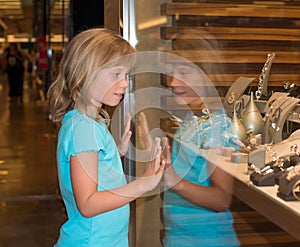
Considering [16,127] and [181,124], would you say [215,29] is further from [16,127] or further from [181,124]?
[16,127]

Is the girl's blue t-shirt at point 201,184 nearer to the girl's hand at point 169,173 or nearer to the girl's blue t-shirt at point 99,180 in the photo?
the girl's hand at point 169,173

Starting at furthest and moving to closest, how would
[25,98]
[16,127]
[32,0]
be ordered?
[25,98] → [32,0] → [16,127]

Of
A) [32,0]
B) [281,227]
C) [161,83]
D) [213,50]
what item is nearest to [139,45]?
[161,83]

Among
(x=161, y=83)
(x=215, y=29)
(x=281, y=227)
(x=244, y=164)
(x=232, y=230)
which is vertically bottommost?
(x=232, y=230)

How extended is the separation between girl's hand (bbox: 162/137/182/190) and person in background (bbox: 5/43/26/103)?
35.8ft

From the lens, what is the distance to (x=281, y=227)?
1497 mm

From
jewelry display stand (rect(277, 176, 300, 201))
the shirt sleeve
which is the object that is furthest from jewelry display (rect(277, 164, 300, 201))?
the shirt sleeve

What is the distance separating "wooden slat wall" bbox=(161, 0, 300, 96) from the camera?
1691 millimetres

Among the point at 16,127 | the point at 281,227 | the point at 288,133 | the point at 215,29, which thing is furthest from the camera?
the point at 16,127

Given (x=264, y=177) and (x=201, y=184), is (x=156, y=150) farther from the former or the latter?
(x=264, y=177)

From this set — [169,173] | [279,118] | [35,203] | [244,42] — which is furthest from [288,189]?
[35,203]

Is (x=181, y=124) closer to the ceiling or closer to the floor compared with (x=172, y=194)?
closer to the ceiling

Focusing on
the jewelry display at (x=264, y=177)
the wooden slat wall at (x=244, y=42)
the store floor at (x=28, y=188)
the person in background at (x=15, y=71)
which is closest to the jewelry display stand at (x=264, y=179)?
the jewelry display at (x=264, y=177)

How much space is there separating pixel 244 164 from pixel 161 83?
0.41 m
